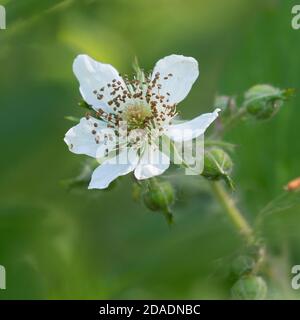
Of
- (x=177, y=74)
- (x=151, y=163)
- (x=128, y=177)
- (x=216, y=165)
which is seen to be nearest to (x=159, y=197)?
(x=151, y=163)

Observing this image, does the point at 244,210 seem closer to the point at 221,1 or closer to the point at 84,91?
the point at 84,91

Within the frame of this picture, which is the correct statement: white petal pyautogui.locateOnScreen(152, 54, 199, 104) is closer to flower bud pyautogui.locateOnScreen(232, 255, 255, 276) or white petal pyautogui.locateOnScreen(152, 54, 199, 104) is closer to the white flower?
the white flower

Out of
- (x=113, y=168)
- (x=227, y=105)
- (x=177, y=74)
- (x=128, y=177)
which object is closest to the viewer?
(x=113, y=168)

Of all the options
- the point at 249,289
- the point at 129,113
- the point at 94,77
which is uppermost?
the point at 94,77

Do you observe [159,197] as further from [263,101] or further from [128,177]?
[128,177]

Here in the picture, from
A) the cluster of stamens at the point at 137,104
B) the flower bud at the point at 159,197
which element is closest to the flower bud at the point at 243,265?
the flower bud at the point at 159,197
